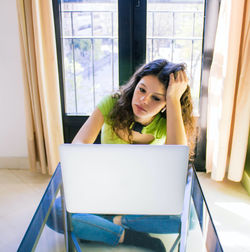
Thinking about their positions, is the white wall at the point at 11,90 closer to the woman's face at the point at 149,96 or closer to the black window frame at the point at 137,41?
the black window frame at the point at 137,41

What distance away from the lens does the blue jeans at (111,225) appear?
37.1 inches

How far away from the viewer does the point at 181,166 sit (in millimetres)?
833

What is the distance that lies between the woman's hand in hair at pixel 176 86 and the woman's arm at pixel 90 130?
374 millimetres

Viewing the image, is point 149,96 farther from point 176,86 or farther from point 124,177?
point 124,177

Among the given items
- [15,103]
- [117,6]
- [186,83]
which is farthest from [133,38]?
[15,103]

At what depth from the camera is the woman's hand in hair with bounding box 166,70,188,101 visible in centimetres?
137

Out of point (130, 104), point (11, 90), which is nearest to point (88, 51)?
point (11, 90)

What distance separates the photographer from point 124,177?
0.84 meters

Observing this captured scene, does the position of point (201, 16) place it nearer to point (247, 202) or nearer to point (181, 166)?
point (247, 202)

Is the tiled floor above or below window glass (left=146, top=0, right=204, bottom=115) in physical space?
below

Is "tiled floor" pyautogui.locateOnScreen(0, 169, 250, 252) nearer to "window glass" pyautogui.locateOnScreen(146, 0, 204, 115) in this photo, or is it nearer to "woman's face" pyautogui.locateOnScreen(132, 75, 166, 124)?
"window glass" pyautogui.locateOnScreen(146, 0, 204, 115)

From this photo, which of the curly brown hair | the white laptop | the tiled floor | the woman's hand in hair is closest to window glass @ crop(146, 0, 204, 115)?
the tiled floor

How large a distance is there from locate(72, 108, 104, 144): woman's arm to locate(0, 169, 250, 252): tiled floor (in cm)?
73

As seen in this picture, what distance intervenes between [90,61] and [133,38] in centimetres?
41
